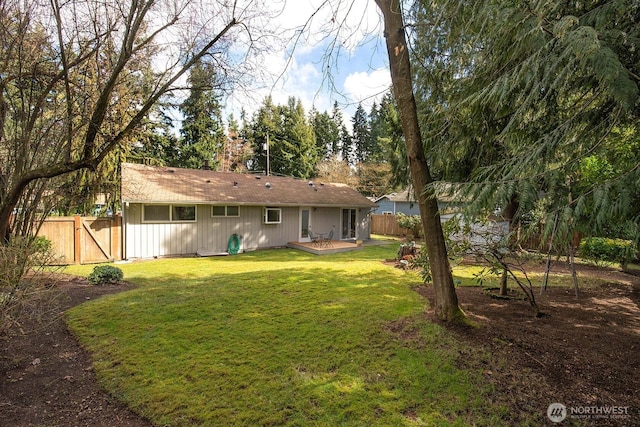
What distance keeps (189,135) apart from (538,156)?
87.4ft

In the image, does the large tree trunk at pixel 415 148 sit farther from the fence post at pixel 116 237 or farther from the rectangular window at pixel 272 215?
the fence post at pixel 116 237

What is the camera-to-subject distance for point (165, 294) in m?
6.25

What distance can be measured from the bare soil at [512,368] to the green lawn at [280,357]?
0.18 meters

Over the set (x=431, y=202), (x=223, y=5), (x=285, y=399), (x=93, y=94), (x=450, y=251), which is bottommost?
(x=285, y=399)

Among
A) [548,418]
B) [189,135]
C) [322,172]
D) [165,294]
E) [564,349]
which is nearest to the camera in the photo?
[548,418]

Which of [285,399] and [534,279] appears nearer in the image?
[285,399]

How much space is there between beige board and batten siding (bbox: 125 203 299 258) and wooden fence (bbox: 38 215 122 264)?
1.32ft

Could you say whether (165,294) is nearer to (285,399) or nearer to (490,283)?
(285,399)

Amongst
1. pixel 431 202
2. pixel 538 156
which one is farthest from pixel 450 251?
pixel 538 156

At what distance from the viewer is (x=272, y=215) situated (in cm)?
1390

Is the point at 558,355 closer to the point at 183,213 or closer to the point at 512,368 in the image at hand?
the point at 512,368

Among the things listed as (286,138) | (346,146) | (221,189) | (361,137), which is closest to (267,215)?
(221,189)

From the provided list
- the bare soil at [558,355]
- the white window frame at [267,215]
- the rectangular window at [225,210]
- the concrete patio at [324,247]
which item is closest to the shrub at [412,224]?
the concrete patio at [324,247]

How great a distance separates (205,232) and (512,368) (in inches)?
440
